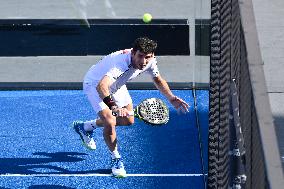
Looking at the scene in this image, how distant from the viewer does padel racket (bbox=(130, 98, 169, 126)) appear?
9.52m

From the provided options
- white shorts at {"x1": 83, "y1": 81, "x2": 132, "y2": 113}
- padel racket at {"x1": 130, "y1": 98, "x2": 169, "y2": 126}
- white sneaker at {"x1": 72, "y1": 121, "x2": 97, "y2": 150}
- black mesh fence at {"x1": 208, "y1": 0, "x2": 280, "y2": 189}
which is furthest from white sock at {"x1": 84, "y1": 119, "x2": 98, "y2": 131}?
black mesh fence at {"x1": 208, "y1": 0, "x2": 280, "y2": 189}

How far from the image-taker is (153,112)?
9586mm

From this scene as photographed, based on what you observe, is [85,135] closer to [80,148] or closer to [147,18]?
[80,148]

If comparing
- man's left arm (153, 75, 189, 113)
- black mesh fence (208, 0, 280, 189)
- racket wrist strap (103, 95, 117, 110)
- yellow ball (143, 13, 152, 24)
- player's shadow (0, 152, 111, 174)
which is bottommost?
black mesh fence (208, 0, 280, 189)

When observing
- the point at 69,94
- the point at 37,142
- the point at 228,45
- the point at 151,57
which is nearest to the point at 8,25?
the point at 69,94

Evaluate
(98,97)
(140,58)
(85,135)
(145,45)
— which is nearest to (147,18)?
(85,135)

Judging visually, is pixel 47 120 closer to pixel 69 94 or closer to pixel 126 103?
pixel 69 94

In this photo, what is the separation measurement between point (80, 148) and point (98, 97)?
1.47m

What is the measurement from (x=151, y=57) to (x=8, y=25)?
227 inches

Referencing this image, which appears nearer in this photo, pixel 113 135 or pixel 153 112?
pixel 153 112

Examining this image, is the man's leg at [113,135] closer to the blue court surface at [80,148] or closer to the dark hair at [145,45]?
the blue court surface at [80,148]

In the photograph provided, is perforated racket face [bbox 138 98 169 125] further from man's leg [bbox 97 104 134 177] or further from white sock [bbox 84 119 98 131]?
white sock [bbox 84 119 98 131]

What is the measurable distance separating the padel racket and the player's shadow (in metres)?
1.09

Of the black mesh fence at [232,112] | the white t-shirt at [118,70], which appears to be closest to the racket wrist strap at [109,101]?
the white t-shirt at [118,70]
